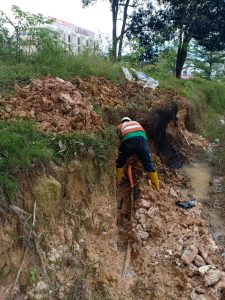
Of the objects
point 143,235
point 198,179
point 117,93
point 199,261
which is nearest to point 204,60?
point 198,179

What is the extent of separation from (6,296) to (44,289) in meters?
0.36

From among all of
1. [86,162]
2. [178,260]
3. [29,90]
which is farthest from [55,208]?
[29,90]

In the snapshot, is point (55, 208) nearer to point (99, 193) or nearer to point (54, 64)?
point (99, 193)

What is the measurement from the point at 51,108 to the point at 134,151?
1473 millimetres

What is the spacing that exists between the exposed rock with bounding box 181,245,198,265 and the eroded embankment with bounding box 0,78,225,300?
1 centimetres

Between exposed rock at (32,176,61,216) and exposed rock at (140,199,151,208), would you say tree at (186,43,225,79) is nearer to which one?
exposed rock at (140,199,151,208)

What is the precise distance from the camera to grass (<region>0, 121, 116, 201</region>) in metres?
3.34

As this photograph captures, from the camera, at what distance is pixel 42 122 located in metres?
4.38

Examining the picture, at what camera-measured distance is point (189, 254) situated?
419cm

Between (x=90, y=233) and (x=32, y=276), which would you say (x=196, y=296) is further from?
(x=32, y=276)

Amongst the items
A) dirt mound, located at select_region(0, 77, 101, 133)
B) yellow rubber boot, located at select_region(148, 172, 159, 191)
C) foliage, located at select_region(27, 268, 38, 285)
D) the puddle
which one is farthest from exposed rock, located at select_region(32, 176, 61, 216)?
the puddle

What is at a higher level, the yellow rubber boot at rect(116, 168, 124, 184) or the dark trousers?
the dark trousers

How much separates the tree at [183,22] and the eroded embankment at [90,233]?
7920 millimetres

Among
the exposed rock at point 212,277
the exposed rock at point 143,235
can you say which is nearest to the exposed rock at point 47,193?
the exposed rock at point 143,235
